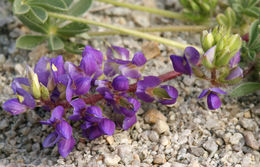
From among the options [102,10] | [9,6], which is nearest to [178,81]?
[102,10]

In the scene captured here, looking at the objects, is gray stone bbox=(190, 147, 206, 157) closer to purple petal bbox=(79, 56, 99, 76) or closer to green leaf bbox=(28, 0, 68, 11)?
purple petal bbox=(79, 56, 99, 76)

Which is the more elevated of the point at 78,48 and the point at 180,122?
the point at 78,48

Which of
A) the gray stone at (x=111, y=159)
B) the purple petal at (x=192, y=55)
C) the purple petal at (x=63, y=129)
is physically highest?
the purple petal at (x=192, y=55)

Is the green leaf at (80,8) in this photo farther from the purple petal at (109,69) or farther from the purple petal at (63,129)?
the purple petal at (63,129)

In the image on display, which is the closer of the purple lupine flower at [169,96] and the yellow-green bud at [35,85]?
the yellow-green bud at [35,85]

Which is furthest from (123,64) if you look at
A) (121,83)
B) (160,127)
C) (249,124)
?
(249,124)

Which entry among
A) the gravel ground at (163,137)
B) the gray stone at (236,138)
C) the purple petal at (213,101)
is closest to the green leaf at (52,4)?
the gravel ground at (163,137)

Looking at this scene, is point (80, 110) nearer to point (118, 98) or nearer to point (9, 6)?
point (118, 98)
